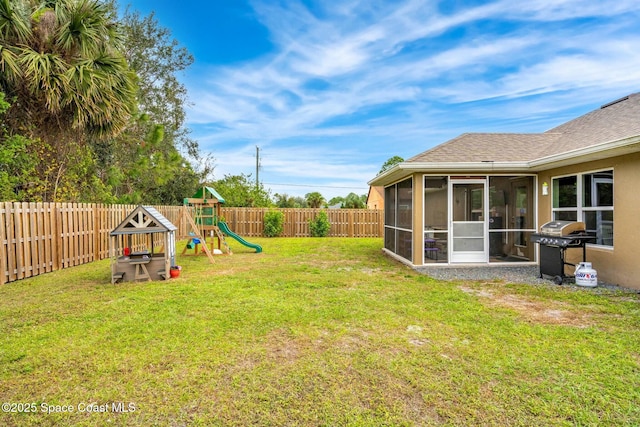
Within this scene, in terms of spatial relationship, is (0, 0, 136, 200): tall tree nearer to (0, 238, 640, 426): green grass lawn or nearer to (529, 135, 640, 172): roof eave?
(0, 238, 640, 426): green grass lawn

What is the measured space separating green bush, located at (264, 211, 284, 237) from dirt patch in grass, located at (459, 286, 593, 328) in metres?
13.3

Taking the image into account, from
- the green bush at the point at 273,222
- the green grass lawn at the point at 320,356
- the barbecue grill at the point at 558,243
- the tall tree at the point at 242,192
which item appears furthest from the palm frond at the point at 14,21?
the tall tree at the point at 242,192

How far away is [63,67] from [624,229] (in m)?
11.9

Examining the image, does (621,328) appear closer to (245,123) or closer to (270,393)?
(270,393)

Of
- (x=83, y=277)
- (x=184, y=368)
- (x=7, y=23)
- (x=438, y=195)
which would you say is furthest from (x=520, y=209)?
(x=7, y=23)

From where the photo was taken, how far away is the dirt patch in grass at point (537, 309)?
4.01 m

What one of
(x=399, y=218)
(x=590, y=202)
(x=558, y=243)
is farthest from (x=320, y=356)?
(x=399, y=218)

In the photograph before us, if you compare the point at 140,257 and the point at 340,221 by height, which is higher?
the point at 340,221

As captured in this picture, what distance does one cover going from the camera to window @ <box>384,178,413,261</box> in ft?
28.1

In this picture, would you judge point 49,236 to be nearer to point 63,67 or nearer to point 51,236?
point 51,236

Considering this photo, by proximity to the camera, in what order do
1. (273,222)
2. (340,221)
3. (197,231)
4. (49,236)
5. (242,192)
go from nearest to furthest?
(49,236) < (197,231) < (273,222) < (340,221) < (242,192)

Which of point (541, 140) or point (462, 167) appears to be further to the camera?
point (541, 140)

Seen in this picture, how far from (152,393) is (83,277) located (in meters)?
5.58

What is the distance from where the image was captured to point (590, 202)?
21.3ft
